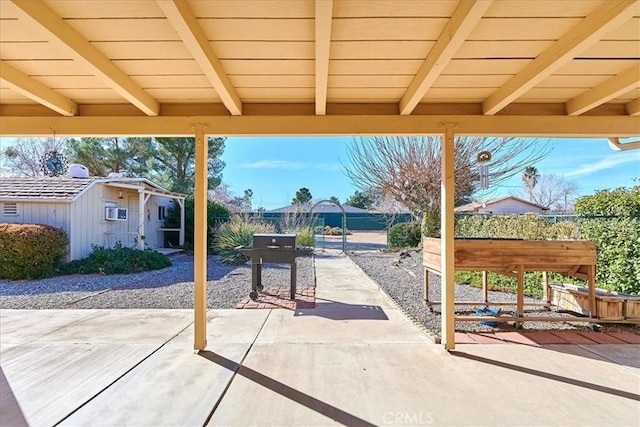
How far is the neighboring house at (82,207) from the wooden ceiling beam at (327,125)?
630 centimetres

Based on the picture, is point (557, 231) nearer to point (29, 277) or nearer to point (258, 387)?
point (258, 387)

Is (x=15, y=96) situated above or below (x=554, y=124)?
above

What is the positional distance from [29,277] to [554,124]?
9.98m

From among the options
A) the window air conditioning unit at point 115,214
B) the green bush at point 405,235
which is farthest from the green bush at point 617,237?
the window air conditioning unit at point 115,214

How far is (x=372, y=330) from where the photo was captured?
3898 mm

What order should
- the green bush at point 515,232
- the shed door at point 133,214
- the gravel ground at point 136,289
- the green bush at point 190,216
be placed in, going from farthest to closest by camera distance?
the green bush at point 190,216
the shed door at point 133,214
the green bush at point 515,232
the gravel ground at point 136,289

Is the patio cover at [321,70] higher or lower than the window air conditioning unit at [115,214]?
higher

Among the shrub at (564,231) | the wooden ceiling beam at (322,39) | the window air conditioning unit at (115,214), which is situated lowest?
the shrub at (564,231)

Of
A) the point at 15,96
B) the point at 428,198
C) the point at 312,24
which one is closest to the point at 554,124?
the point at 312,24

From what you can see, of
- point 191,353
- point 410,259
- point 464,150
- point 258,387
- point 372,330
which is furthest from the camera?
point 464,150

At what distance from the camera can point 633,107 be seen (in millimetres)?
3129

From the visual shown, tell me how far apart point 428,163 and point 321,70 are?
923cm

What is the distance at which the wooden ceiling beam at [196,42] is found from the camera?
1.69m

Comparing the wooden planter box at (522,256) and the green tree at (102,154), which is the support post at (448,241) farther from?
the green tree at (102,154)
